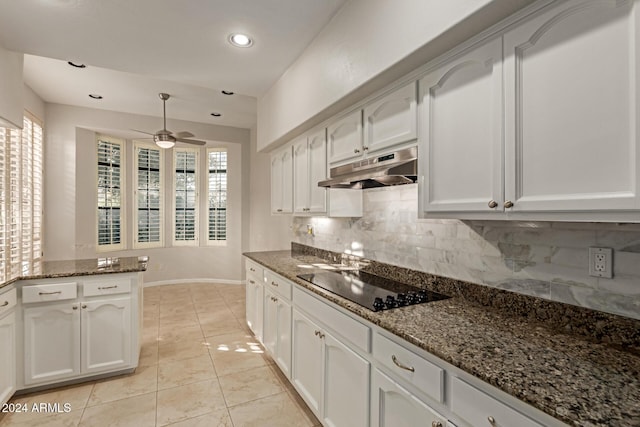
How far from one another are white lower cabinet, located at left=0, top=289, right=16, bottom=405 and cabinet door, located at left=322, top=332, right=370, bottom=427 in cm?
215

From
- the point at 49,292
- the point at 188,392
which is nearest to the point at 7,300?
the point at 49,292

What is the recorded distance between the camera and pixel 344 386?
5.56 ft

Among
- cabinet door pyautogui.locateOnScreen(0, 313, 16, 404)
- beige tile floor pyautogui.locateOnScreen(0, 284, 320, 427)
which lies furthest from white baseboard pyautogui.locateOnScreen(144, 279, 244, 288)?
cabinet door pyautogui.locateOnScreen(0, 313, 16, 404)

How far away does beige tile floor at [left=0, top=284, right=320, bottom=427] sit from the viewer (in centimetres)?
211

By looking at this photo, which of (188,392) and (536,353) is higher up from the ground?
(536,353)

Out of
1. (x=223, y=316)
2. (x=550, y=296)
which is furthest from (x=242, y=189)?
(x=550, y=296)

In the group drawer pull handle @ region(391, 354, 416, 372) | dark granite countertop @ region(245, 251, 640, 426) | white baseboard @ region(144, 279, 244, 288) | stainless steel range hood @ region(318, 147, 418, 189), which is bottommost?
white baseboard @ region(144, 279, 244, 288)

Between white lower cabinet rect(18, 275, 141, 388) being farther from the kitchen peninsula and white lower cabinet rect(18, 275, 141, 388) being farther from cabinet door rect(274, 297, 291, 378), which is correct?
cabinet door rect(274, 297, 291, 378)

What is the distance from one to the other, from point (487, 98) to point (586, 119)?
0.39m

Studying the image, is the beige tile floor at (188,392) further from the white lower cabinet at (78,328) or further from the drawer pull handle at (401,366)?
the drawer pull handle at (401,366)

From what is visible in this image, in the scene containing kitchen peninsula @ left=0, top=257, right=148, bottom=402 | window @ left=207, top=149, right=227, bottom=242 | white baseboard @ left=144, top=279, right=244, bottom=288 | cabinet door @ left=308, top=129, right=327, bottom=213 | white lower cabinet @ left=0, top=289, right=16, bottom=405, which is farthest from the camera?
window @ left=207, top=149, right=227, bottom=242

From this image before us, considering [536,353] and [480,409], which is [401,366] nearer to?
[480,409]

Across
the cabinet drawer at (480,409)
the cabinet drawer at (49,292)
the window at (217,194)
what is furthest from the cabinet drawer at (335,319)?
the window at (217,194)

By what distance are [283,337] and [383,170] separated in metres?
1.59
